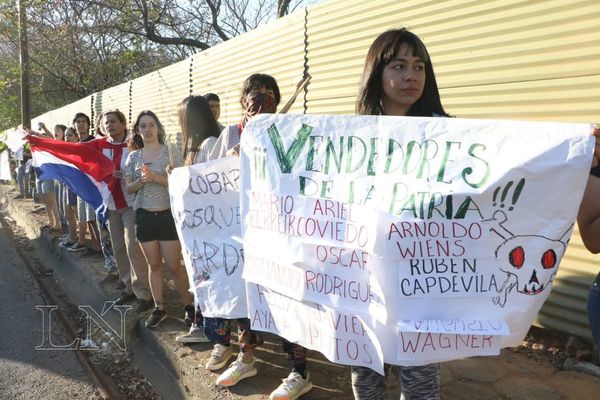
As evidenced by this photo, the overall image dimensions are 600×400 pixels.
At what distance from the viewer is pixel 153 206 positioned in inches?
157

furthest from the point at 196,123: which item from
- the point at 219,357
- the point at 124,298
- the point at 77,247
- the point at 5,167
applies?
the point at 5,167

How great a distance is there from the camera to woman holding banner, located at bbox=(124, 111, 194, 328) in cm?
400

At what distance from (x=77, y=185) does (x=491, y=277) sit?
512 cm

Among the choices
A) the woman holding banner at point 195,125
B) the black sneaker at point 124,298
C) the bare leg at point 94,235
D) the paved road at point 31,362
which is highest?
the woman holding banner at point 195,125

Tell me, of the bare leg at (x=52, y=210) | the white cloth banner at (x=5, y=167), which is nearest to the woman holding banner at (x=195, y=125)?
the bare leg at (x=52, y=210)

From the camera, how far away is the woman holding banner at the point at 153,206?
4.00m

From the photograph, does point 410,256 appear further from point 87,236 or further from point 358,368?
point 87,236

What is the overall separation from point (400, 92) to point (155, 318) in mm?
3255

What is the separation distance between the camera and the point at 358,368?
202cm

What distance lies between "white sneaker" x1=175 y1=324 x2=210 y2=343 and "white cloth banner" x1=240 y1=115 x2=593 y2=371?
1923 millimetres

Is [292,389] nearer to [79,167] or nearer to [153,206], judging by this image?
[153,206]

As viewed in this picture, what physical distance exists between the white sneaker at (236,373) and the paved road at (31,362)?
1276mm

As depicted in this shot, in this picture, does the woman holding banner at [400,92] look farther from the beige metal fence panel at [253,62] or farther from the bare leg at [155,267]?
the beige metal fence panel at [253,62]

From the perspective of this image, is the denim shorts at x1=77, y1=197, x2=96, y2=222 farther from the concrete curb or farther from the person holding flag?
the concrete curb
